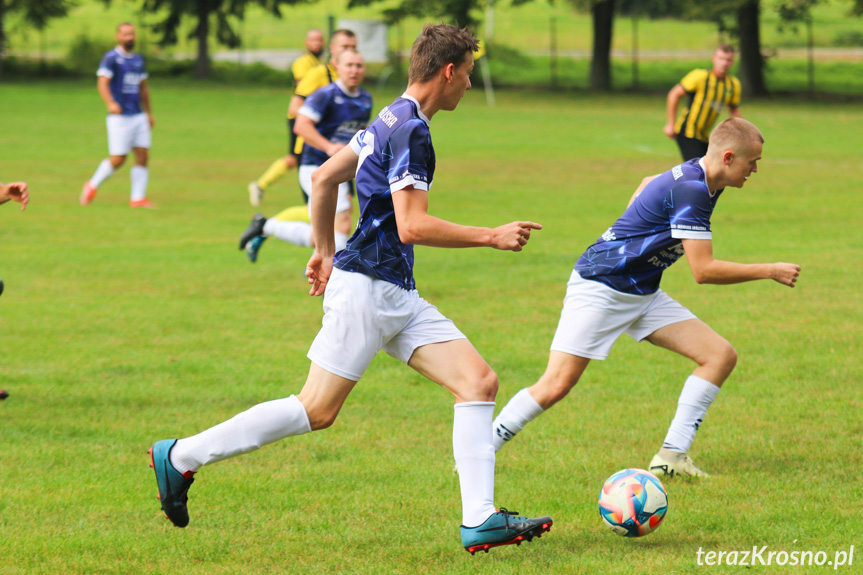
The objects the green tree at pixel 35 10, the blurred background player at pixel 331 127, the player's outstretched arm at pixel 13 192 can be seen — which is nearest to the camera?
the player's outstretched arm at pixel 13 192

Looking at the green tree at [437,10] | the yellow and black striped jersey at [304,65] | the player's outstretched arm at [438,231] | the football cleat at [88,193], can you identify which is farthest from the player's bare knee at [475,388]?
the green tree at [437,10]

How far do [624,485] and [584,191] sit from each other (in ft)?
39.6

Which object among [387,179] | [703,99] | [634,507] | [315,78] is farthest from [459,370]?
[703,99]

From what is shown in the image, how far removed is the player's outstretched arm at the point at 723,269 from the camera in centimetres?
446

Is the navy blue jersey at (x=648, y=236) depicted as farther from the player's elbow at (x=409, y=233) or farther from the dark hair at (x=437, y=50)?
the player's elbow at (x=409, y=233)

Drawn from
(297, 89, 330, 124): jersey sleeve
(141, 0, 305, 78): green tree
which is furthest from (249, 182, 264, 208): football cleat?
(141, 0, 305, 78): green tree

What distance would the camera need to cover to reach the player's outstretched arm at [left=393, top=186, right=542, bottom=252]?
3.62 m

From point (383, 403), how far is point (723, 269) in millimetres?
2529

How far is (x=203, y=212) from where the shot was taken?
14336mm

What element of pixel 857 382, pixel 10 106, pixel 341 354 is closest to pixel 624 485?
pixel 341 354

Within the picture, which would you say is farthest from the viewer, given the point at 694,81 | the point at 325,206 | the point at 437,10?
the point at 437,10

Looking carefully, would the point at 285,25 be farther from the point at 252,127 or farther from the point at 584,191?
the point at 584,191

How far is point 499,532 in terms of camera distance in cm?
385

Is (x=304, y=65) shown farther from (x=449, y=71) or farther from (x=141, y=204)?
(x=449, y=71)
